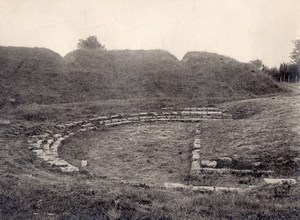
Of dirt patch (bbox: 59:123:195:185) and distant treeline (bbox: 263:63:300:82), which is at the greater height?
distant treeline (bbox: 263:63:300:82)

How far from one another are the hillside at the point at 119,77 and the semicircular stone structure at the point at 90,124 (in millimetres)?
4089

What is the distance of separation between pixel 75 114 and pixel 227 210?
13328 mm

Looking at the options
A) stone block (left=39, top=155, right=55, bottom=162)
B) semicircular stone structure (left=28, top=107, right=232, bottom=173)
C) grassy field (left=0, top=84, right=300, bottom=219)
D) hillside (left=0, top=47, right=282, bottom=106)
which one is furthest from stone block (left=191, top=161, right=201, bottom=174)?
hillside (left=0, top=47, right=282, bottom=106)

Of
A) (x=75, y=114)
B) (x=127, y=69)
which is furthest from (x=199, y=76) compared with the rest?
(x=75, y=114)

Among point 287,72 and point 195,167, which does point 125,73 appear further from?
point 287,72

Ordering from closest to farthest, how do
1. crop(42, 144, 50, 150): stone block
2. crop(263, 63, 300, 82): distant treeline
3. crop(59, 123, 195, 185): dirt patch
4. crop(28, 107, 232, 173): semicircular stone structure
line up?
crop(59, 123, 195, 185): dirt patch < crop(28, 107, 232, 173): semicircular stone structure < crop(42, 144, 50, 150): stone block < crop(263, 63, 300, 82): distant treeline

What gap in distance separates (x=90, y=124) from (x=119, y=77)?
1022cm

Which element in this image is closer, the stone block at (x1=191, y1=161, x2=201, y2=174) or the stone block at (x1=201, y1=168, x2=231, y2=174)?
the stone block at (x1=201, y1=168, x2=231, y2=174)

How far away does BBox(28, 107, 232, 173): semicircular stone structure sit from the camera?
1079 cm

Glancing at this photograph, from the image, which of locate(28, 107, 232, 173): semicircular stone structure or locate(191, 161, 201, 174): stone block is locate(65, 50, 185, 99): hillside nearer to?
locate(28, 107, 232, 173): semicircular stone structure

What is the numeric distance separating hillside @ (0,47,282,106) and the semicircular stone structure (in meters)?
4.09

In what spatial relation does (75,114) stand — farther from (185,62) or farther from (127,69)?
(185,62)

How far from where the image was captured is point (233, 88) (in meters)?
26.3

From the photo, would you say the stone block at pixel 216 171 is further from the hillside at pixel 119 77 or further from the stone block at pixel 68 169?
the hillside at pixel 119 77
